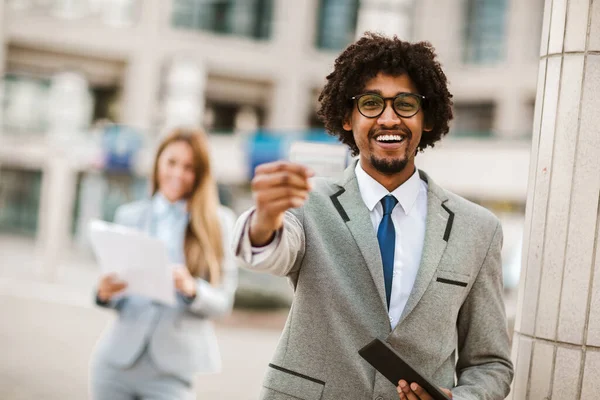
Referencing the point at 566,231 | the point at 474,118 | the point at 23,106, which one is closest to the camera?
the point at 566,231

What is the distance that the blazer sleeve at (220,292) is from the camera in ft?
14.2

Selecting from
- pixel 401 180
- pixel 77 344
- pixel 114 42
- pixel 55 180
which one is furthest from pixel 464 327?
pixel 114 42

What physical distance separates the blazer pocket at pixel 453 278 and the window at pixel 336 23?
32.4 metres

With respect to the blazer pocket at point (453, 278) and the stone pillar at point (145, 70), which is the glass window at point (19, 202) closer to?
the stone pillar at point (145, 70)

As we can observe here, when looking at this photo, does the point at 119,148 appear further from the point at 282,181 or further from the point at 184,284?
the point at 282,181

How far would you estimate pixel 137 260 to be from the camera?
421 cm

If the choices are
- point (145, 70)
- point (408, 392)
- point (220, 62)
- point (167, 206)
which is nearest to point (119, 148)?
point (145, 70)

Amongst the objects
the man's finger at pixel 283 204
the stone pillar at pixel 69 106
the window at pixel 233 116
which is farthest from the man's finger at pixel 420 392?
the window at pixel 233 116

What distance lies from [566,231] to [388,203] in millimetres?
738

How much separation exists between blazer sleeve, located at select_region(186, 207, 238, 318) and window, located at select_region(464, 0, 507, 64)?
2766 centimetres

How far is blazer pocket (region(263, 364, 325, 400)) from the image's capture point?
249 centimetres

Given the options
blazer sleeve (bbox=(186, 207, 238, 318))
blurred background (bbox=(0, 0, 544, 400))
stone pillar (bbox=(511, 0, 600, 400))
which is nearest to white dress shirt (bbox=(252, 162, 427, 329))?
stone pillar (bbox=(511, 0, 600, 400))

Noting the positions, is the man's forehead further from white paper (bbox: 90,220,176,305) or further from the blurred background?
the blurred background

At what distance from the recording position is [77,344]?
11.8 meters
